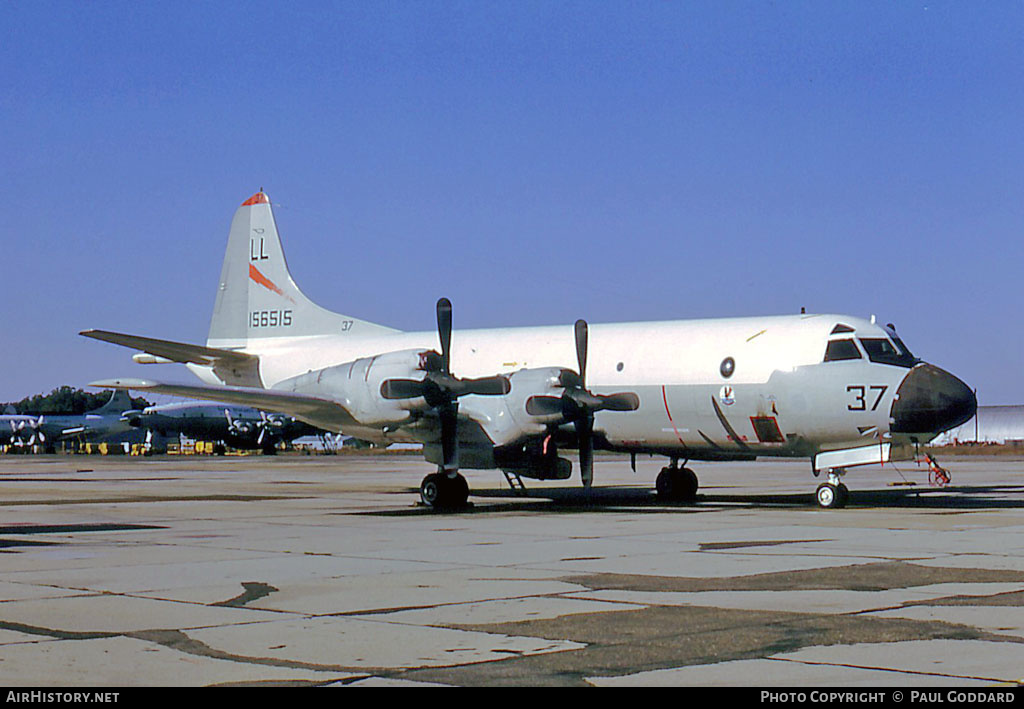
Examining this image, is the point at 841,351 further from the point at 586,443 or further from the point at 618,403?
the point at 586,443

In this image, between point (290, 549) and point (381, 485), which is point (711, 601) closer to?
point (290, 549)

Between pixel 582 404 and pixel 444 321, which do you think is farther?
pixel 444 321

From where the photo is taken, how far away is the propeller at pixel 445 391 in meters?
22.4

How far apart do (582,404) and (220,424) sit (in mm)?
62277

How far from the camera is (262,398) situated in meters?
24.2

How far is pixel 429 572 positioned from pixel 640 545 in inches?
151

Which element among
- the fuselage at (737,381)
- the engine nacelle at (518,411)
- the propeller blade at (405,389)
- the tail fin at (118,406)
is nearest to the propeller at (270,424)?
the tail fin at (118,406)

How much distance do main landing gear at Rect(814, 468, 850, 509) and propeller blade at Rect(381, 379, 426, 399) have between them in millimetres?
7883

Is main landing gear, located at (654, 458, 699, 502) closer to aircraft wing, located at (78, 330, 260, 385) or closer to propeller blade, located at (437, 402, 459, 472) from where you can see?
propeller blade, located at (437, 402, 459, 472)

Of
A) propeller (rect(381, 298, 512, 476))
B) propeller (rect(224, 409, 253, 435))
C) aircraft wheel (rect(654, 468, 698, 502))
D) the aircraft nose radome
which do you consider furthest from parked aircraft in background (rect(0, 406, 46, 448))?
the aircraft nose radome

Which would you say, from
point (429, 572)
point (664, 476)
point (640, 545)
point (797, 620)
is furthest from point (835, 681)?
point (664, 476)

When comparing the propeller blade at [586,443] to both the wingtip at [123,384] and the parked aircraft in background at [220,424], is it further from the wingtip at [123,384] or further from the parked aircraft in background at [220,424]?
the parked aircraft in background at [220,424]

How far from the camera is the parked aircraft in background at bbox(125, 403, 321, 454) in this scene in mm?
81062

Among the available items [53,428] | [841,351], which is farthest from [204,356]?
[53,428]
